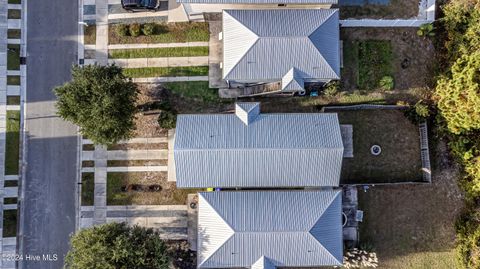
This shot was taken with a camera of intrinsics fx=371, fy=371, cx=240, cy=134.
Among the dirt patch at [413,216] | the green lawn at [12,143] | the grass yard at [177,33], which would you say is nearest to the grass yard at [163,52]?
the grass yard at [177,33]

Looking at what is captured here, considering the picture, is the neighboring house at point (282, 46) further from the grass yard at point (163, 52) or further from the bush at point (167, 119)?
the bush at point (167, 119)

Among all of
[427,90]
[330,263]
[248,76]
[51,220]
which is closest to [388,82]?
[427,90]

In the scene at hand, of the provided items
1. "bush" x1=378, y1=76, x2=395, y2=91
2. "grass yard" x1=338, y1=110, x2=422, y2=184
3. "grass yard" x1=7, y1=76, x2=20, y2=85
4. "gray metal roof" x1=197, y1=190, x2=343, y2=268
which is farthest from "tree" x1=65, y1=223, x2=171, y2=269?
"bush" x1=378, y1=76, x2=395, y2=91

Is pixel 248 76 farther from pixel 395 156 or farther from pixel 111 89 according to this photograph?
pixel 395 156

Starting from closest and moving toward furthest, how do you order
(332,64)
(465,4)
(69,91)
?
(69,91), (332,64), (465,4)

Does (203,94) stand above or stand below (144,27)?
below

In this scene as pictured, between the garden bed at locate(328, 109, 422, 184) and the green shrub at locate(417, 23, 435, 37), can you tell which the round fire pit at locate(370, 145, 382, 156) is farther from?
the green shrub at locate(417, 23, 435, 37)
